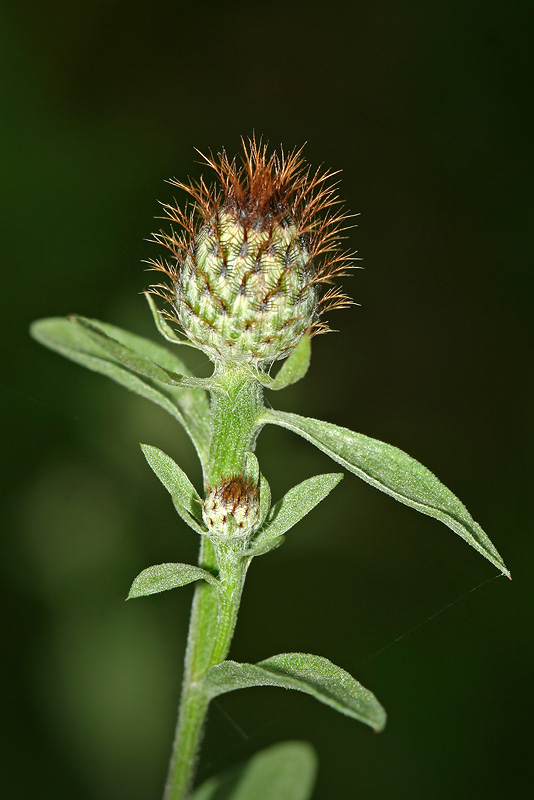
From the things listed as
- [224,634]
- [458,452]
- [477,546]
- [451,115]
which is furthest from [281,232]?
[451,115]

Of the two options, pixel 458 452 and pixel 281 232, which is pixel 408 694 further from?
pixel 281 232

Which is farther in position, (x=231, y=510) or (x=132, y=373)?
(x=132, y=373)

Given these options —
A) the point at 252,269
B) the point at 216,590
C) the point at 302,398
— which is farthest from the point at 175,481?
the point at 302,398

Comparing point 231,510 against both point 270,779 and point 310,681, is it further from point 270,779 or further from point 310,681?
point 270,779

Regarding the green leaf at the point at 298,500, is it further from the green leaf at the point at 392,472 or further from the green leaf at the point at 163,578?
the green leaf at the point at 163,578

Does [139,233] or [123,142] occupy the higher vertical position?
[123,142]

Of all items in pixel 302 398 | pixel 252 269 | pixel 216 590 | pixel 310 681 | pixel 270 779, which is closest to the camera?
pixel 310 681
